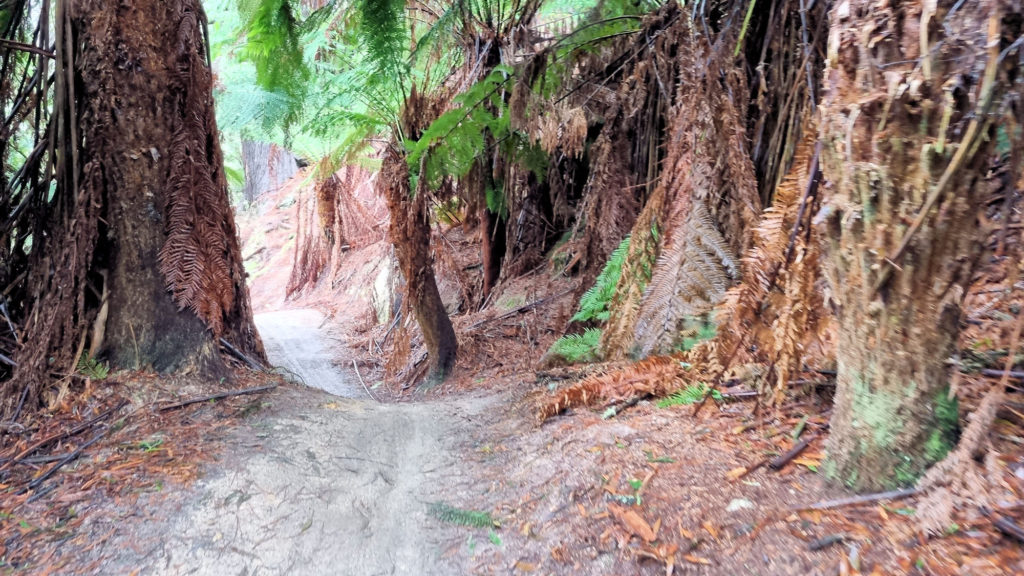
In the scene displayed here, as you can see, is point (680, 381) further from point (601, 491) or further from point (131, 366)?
point (131, 366)

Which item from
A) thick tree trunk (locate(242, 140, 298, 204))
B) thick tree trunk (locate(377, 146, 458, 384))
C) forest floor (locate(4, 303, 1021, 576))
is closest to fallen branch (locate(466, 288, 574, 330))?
thick tree trunk (locate(377, 146, 458, 384))

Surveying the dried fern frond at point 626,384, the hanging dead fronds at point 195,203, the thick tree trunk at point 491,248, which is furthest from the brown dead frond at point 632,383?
the thick tree trunk at point 491,248

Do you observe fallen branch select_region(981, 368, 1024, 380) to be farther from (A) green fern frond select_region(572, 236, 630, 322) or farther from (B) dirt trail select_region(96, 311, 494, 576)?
(A) green fern frond select_region(572, 236, 630, 322)

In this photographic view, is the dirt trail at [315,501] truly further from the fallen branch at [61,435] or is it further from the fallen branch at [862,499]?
the fallen branch at [862,499]

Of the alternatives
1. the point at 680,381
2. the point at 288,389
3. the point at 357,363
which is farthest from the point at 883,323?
the point at 357,363

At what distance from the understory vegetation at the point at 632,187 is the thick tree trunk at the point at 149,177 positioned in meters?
0.01

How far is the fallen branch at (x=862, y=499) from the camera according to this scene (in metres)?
1.62

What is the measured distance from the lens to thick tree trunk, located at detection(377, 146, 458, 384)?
254 inches

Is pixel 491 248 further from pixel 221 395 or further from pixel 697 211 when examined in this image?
pixel 221 395

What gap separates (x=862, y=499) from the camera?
5.45ft

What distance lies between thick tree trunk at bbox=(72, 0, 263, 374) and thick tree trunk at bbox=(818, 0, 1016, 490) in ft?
11.1

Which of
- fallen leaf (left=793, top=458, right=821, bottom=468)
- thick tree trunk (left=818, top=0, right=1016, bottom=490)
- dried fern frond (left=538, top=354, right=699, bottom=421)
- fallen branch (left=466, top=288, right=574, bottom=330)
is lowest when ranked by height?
fallen branch (left=466, top=288, right=574, bottom=330)

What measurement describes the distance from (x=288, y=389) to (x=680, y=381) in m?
2.53

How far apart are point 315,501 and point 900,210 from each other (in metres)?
2.36
